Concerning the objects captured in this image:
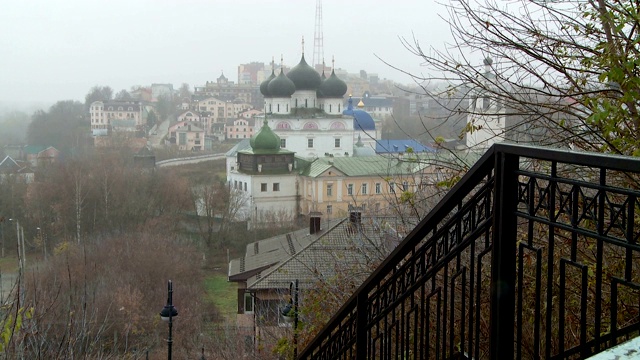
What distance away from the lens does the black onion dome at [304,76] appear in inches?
1686

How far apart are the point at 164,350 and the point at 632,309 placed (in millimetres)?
14856

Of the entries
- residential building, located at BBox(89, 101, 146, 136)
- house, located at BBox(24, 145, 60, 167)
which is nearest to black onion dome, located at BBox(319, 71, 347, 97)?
house, located at BBox(24, 145, 60, 167)

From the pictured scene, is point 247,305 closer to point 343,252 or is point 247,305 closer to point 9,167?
point 343,252

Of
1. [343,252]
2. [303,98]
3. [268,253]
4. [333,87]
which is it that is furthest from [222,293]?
[333,87]

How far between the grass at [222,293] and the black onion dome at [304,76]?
17.8 metres

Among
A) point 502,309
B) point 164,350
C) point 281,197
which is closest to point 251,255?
point 164,350

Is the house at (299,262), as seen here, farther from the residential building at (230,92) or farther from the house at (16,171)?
the residential building at (230,92)

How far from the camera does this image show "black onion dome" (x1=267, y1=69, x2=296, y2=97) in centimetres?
4184

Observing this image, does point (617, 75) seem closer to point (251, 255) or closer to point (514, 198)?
point (514, 198)

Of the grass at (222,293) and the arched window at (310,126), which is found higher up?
the arched window at (310,126)

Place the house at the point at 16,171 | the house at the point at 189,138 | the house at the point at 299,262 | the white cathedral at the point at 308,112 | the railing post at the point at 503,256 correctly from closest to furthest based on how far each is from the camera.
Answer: the railing post at the point at 503,256
the house at the point at 299,262
the house at the point at 16,171
the white cathedral at the point at 308,112
the house at the point at 189,138

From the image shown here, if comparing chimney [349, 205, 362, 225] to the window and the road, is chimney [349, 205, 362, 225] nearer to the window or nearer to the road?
the window

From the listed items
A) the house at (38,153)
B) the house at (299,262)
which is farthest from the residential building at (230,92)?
the house at (299,262)

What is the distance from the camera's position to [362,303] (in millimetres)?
3289
